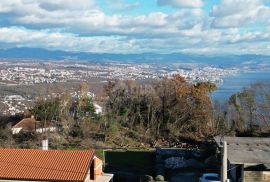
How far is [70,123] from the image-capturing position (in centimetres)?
4141

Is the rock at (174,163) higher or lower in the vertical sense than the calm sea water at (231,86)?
lower

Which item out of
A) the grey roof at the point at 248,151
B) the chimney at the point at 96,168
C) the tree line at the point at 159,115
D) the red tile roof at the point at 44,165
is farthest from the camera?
the tree line at the point at 159,115

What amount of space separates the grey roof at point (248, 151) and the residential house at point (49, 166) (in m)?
6.22

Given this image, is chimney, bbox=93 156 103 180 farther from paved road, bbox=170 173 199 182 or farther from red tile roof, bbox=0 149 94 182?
paved road, bbox=170 173 199 182

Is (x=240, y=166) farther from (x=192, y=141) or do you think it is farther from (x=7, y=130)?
(x=7, y=130)

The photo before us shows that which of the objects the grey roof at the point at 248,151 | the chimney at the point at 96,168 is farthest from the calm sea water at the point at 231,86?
the chimney at the point at 96,168

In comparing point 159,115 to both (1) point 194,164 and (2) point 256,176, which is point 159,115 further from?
(2) point 256,176

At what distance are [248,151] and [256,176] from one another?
240cm

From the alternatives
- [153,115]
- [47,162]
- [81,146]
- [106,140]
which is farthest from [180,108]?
[47,162]

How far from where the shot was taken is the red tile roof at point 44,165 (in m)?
21.0

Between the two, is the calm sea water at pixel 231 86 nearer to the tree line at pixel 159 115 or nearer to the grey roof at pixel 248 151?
the tree line at pixel 159 115

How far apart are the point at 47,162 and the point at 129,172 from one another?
376 inches

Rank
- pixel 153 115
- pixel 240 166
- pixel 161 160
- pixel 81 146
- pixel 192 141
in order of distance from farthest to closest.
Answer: pixel 153 115 < pixel 192 141 < pixel 81 146 < pixel 161 160 < pixel 240 166

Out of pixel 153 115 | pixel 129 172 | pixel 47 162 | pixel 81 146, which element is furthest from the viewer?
pixel 153 115
